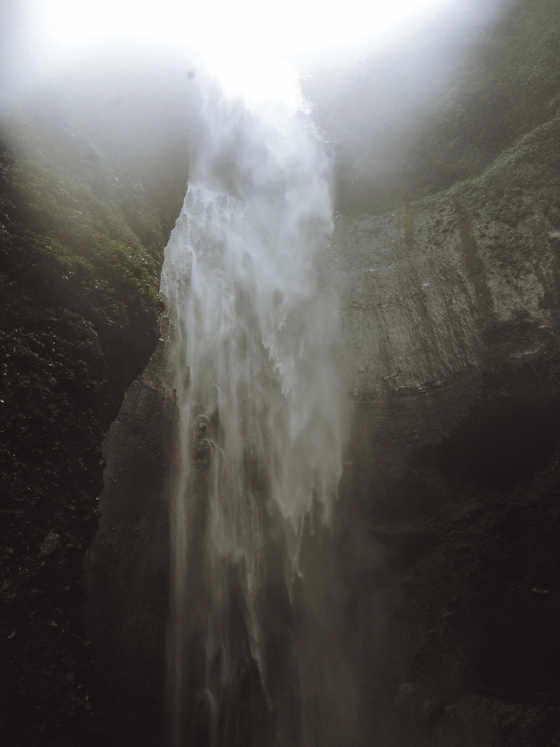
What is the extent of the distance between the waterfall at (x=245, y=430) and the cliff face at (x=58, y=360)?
104 centimetres

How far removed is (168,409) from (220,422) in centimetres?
102

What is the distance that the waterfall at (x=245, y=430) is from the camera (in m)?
6.79

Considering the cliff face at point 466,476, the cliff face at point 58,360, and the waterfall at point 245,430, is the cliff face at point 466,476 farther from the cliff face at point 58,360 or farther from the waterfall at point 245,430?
the cliff face at point 58,360

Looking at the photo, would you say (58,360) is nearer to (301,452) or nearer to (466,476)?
(301,452)

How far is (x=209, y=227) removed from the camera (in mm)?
10312

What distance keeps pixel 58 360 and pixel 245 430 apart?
3.49 meters

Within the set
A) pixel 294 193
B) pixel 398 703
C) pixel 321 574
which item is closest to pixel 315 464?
pixel 321 574

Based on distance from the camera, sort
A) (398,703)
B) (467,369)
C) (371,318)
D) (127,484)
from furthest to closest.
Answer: (371,318), (467,369), (398,703), (127,484)

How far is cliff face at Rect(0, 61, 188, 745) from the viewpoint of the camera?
5.32 meters

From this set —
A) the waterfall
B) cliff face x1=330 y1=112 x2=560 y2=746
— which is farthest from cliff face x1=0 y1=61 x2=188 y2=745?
cliff face x1=330 y1=112 x2=560 y2=746

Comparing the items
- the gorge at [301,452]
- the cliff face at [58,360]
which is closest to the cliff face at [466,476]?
the gorge at [301,452]

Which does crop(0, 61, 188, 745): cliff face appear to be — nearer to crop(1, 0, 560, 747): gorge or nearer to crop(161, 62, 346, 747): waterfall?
crop(1, 0, 560, 747): gorge

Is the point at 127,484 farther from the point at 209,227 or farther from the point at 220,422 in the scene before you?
the point at 209,227

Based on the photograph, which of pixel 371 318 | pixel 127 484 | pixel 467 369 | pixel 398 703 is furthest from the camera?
pixel 371 318
